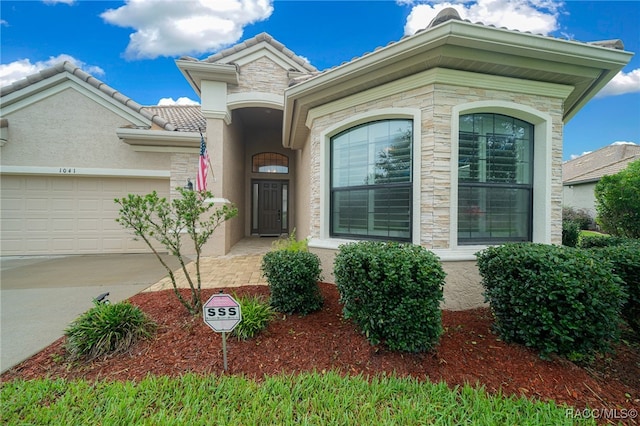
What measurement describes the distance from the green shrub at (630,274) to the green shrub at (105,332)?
5.40 metres

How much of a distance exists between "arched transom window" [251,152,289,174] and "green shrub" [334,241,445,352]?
9980 millimetres

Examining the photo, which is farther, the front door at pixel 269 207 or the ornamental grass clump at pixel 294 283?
the front door at pixel 269 207

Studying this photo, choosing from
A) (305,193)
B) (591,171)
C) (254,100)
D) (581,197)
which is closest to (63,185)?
(254,100)

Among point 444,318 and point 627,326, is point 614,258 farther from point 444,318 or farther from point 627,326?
point 444,318

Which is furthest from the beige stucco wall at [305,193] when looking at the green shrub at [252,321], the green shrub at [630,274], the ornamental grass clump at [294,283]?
the green shrub at [630,274]

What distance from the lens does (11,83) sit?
7.11 metres

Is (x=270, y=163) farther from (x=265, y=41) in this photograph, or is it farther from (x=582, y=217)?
(x=582, y=217)

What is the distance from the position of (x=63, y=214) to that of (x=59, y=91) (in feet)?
12.3

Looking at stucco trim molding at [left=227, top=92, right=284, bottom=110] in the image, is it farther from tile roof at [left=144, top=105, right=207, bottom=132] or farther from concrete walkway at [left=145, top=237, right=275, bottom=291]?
concrete walkway at [left=145, top=237, right=275, bottom=291]

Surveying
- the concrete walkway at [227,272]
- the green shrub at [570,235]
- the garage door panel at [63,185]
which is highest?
the garage door panel at [63,185]

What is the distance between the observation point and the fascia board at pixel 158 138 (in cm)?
723

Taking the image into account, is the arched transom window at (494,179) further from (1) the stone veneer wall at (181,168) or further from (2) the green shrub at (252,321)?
(1) the stone veneer wall at (181,168)

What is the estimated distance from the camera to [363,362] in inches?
95.7

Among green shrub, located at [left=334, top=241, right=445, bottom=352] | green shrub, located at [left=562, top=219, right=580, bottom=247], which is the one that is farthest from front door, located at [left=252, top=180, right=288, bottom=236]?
green shrub, located at [left=562, top=219, right=580, bottom=247]
